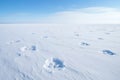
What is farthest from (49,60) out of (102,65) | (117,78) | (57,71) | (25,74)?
(117,78)

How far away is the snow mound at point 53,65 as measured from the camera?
2271 mm

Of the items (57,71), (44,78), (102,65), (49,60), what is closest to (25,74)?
(44,78)

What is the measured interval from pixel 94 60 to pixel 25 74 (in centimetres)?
152

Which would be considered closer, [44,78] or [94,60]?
[44,78]

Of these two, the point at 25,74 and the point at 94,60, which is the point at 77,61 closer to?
the point at 94,60

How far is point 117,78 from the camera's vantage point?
6.31 feet

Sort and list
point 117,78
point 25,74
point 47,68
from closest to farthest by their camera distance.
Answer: point 117,78 → point 25,74 → point 47,68

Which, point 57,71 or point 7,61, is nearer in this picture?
point 57,71

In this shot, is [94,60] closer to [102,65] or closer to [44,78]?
[102,65]

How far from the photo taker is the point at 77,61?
2637mm

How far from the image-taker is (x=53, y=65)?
244 centimetres

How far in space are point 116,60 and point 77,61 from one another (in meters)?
0.89

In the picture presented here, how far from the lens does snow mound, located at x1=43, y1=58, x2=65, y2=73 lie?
7.45ft

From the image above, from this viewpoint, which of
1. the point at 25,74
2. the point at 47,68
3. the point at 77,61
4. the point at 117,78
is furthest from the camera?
the point at 77,61
